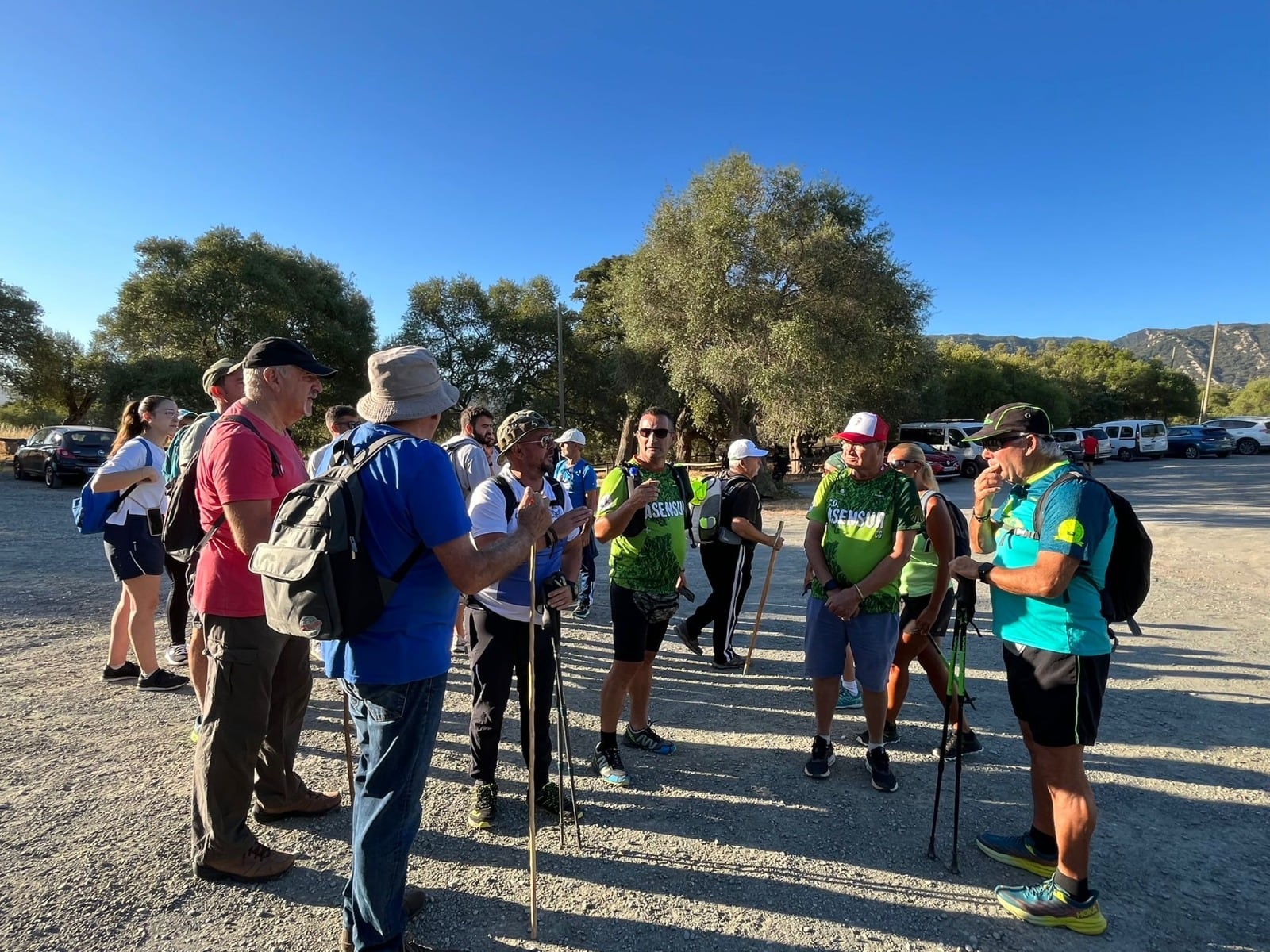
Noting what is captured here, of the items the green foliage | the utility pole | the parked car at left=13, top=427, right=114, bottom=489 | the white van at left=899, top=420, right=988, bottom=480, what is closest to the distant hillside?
the utility pole

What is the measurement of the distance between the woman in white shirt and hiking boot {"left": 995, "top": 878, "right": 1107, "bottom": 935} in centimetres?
501

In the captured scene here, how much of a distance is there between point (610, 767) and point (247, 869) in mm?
1706

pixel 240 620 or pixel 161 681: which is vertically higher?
pixel 240 620

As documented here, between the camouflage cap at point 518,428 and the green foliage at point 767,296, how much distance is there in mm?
13497

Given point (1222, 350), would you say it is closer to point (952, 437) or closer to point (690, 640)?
point (952, 437)

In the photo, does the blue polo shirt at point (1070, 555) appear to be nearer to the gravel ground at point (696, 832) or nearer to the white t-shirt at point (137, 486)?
the gravel ground at point (696, 832)

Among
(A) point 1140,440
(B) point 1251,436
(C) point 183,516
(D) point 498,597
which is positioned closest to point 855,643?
(D) point 498,597

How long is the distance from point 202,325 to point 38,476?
23.5ft

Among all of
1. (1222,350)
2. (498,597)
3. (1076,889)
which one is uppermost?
(1222,350)

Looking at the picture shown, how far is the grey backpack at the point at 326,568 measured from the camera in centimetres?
183

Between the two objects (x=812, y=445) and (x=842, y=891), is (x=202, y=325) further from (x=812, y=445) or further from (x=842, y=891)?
(x=842, y=891)

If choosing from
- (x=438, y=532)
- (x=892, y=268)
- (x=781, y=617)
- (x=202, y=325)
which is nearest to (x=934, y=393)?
(x=892, y=268)

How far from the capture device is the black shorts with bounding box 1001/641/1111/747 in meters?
2.37

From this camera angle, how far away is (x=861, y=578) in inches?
133
